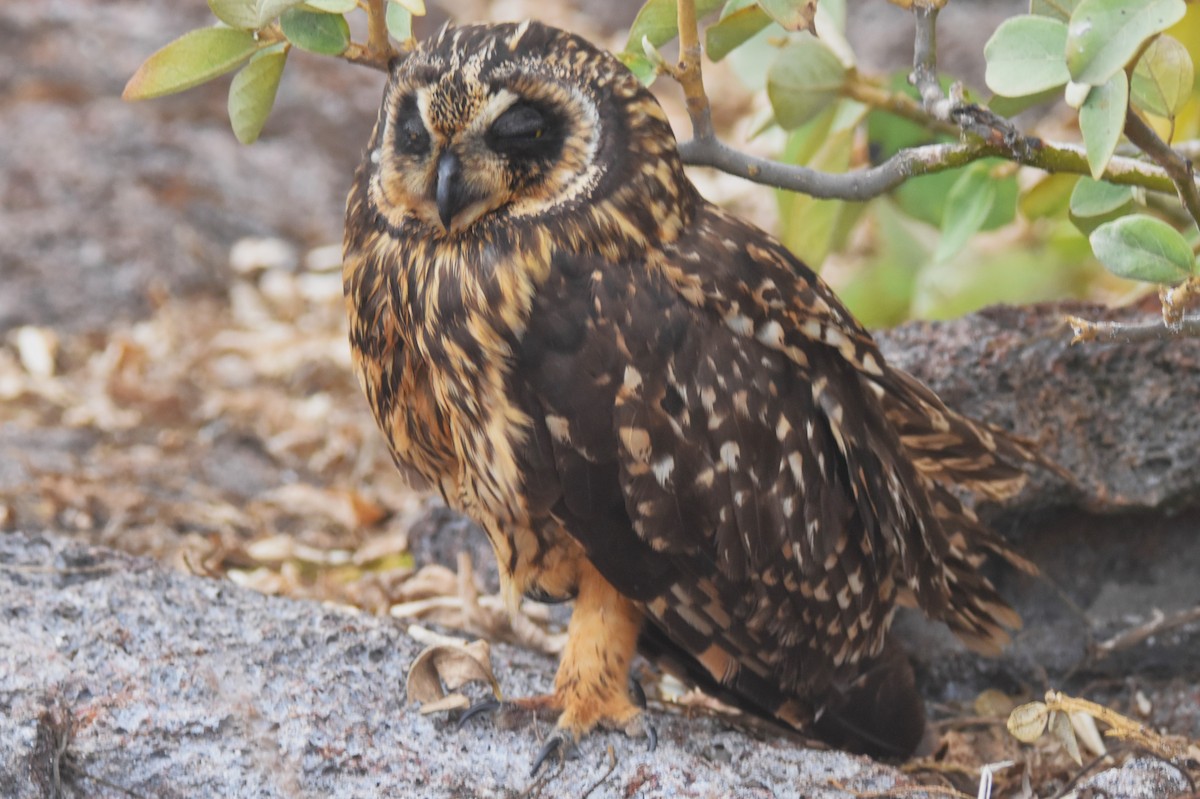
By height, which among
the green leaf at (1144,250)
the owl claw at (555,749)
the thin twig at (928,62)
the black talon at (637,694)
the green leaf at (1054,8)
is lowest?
the black talon at (637,694)

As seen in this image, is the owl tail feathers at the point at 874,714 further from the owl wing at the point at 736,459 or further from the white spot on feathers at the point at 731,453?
the white spot on feathers at the point at 731,453

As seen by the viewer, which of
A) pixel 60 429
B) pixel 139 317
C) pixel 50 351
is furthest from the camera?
pixel 139 317

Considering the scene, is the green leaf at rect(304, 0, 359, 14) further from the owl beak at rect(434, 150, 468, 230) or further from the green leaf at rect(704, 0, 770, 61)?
the green leaf at rect(704, 0, 770, 61)

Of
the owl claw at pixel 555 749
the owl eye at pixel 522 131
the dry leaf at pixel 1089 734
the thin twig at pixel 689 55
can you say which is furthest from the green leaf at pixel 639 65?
the dry leaf at pixel 1089 734

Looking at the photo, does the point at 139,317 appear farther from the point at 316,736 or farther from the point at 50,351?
the point at 316,736

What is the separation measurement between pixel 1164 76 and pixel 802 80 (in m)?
0.91

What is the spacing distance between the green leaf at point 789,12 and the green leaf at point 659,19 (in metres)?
0.43

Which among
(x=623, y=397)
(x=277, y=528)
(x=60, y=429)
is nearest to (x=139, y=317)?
(x=60, y=429)

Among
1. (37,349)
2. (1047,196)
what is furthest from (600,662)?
(37,349)

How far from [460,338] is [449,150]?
1.16 feet

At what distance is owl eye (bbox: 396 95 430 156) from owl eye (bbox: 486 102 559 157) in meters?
0.13

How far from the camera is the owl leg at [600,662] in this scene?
2779mm

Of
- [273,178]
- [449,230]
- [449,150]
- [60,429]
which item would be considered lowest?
[60,429]

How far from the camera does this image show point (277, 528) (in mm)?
4145
